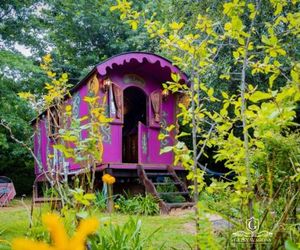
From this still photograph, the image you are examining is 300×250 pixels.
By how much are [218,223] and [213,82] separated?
5.41 m

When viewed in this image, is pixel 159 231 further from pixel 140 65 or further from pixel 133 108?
pixel 133 108

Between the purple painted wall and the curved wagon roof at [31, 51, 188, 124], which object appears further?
the purple painted wall

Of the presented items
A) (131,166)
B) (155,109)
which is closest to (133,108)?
(155,109)

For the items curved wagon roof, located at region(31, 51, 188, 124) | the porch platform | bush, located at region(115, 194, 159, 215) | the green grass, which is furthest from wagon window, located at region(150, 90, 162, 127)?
the green grass

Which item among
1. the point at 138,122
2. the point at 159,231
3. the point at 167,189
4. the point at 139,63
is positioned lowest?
the point at 159,231

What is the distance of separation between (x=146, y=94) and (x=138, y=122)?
745mm

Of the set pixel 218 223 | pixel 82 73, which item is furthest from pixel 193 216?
pixel 82 73

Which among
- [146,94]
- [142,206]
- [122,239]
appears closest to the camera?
[122,239]

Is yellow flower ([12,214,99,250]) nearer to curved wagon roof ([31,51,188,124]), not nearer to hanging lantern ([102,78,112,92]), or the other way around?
curved wagon roof ([31,51,188,124])

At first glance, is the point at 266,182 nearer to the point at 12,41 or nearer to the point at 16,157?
the point at 12,41

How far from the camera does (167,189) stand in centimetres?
839

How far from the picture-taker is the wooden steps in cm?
727

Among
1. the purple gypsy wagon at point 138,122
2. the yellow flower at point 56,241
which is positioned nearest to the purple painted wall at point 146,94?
the purple gypsy wagon at point 138,122

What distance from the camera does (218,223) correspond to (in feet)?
14.3
